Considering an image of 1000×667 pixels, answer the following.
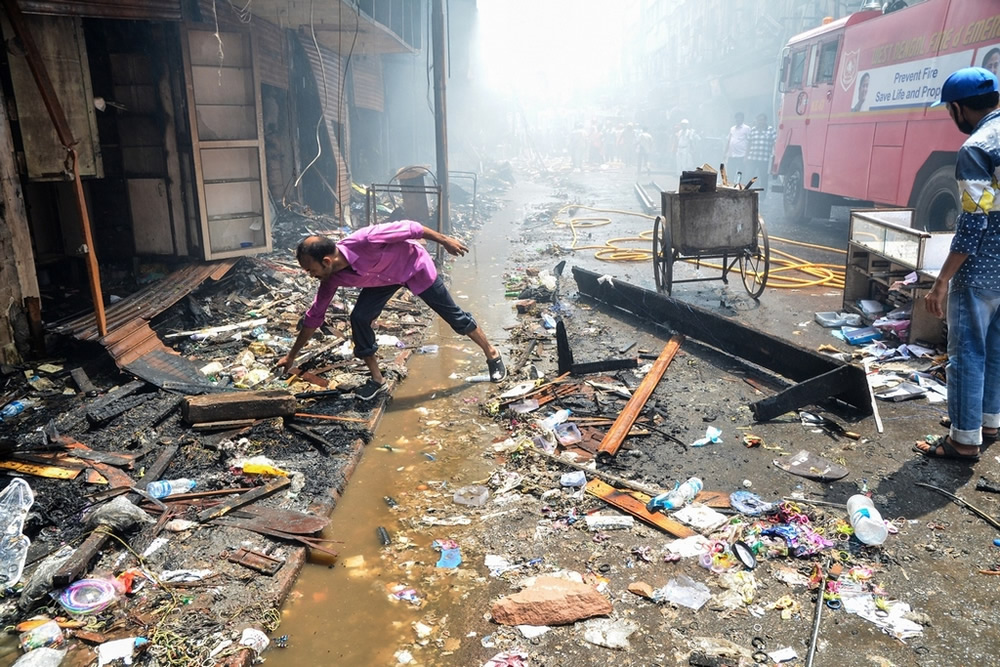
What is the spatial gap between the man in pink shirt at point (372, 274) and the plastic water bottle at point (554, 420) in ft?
3.42

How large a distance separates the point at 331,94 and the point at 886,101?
31.5ft

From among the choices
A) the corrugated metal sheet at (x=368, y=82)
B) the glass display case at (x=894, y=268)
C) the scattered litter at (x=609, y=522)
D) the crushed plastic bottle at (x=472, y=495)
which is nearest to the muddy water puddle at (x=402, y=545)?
the crushed plastic bottle at (x=472, y=495)

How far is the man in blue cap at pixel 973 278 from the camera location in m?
3.45

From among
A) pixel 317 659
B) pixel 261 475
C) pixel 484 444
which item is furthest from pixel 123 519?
pixel 484 444

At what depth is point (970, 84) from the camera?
3.50 meters

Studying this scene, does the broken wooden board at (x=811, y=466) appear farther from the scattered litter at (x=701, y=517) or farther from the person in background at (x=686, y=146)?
the person in background at (x=686, y=146)

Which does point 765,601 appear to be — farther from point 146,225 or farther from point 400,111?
point 400,111

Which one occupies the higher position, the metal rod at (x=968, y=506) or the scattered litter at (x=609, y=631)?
the metal rod at (x=968, y=506)

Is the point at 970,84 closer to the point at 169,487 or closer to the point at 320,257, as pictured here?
the point at 320,257

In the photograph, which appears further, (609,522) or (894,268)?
(894,268)

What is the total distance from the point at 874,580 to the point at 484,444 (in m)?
2.41

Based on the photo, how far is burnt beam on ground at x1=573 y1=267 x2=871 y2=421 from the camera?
176 inches

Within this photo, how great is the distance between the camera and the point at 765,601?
283 centimetres

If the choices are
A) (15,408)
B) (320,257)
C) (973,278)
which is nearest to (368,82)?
(320,257)
